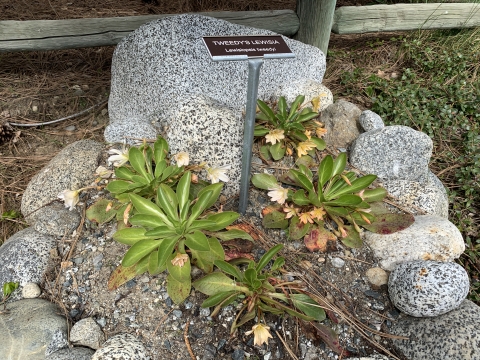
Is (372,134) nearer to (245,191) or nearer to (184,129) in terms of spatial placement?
(245,191)

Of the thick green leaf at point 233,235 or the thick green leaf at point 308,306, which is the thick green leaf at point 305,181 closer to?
the thick green leaf at point 233,235

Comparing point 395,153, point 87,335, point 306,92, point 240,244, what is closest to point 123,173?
point 240,244

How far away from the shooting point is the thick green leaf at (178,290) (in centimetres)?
227

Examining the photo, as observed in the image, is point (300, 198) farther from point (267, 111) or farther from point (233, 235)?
point (267, 111)

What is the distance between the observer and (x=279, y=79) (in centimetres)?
370

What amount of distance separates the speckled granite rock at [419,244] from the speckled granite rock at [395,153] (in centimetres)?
52

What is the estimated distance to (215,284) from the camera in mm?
2254

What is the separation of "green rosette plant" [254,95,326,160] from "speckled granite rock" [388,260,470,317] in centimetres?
112

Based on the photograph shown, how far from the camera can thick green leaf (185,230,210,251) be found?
7.09ft

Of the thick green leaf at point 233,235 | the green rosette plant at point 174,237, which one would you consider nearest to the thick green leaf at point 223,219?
the green rosette plant at point 174,237

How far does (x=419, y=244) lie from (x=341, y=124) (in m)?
1.25

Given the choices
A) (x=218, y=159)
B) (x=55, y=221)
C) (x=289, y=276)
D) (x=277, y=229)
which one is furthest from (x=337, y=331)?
(x=55, y=221)

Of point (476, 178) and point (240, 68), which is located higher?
point (240, 68)

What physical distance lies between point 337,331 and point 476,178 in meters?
2.06
